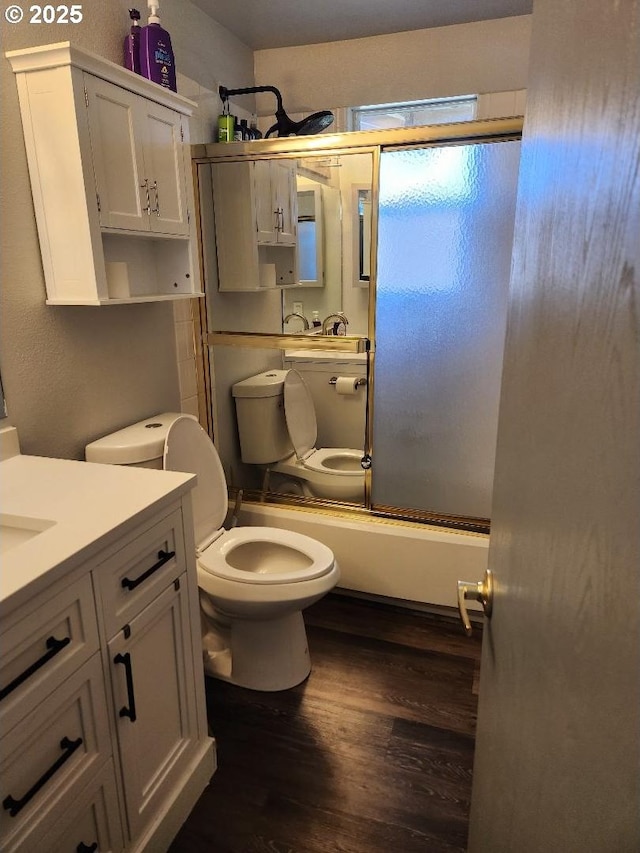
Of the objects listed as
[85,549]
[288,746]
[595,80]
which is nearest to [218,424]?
[288,746]

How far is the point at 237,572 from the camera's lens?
1731 millimetres

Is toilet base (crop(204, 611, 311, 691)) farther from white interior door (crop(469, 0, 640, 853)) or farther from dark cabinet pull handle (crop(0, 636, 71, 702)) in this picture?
white interior door (crop(469, 0, 640, 853))

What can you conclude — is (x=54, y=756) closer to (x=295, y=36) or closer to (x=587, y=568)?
(x=587, y=568)

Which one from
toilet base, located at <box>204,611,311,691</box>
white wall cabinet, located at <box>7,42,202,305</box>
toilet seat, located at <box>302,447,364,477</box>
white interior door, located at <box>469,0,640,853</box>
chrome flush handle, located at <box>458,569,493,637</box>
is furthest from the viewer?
toilet seat, located at <box>302,447,364,477</box>

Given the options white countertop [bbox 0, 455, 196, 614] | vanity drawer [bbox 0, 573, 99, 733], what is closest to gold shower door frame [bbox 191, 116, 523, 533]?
white countertop [bbox 0, 455, 196, 614]

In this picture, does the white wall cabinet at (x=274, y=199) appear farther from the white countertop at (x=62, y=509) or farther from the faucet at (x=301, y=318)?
the white countertop at (x=62, y=509)

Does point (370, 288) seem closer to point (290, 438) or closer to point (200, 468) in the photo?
point (290, 438)

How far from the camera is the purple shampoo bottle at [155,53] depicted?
163 centimetres

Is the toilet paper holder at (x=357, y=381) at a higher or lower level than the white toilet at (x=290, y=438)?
higher

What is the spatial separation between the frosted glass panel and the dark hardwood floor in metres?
0.61

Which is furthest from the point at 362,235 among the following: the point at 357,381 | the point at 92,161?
the point at 92,161

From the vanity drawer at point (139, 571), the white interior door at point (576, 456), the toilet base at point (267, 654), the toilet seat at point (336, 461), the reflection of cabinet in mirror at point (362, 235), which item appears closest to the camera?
the white interior door at point (576, 456)

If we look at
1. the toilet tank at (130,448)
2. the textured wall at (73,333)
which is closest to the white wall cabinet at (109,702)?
the toilet tank at (130,448)

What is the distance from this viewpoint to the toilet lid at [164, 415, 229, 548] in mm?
1782
